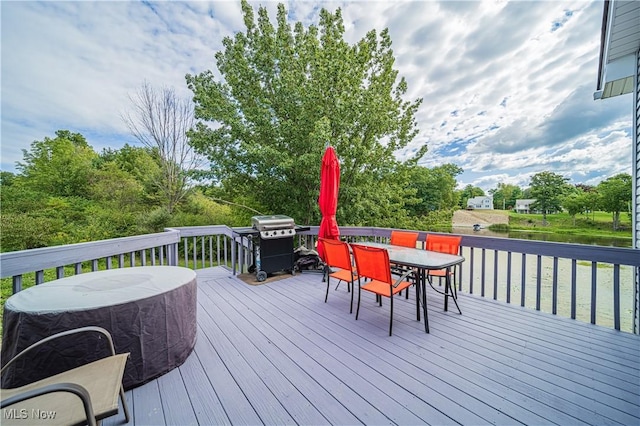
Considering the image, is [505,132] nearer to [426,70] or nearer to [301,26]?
[426,70]

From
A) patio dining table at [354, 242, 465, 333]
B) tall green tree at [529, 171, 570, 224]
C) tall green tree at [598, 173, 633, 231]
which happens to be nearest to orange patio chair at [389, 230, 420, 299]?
patio dining table at [354, 242, 465, 333]

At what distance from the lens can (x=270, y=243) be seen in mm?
4293

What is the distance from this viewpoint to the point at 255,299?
344cm

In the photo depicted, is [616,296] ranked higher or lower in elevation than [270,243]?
lower

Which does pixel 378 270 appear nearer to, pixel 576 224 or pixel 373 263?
pixel 373 263

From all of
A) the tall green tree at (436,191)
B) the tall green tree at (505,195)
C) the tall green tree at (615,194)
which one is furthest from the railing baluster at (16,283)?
the tall green tree at (436,191)

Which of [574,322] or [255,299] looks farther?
[255,299]

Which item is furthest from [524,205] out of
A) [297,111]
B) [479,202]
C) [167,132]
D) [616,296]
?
[167,132]

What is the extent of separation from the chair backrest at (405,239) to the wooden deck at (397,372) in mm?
1107

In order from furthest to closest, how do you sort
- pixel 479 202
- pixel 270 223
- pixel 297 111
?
pixel 479 202
pixel 297 111
pixel 270 223

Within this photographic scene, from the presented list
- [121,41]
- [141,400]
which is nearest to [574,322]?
[141,400]

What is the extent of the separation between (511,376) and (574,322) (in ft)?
5.37

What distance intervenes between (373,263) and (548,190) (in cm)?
941

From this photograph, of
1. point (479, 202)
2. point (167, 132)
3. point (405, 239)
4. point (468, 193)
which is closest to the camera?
point (405, 239)
